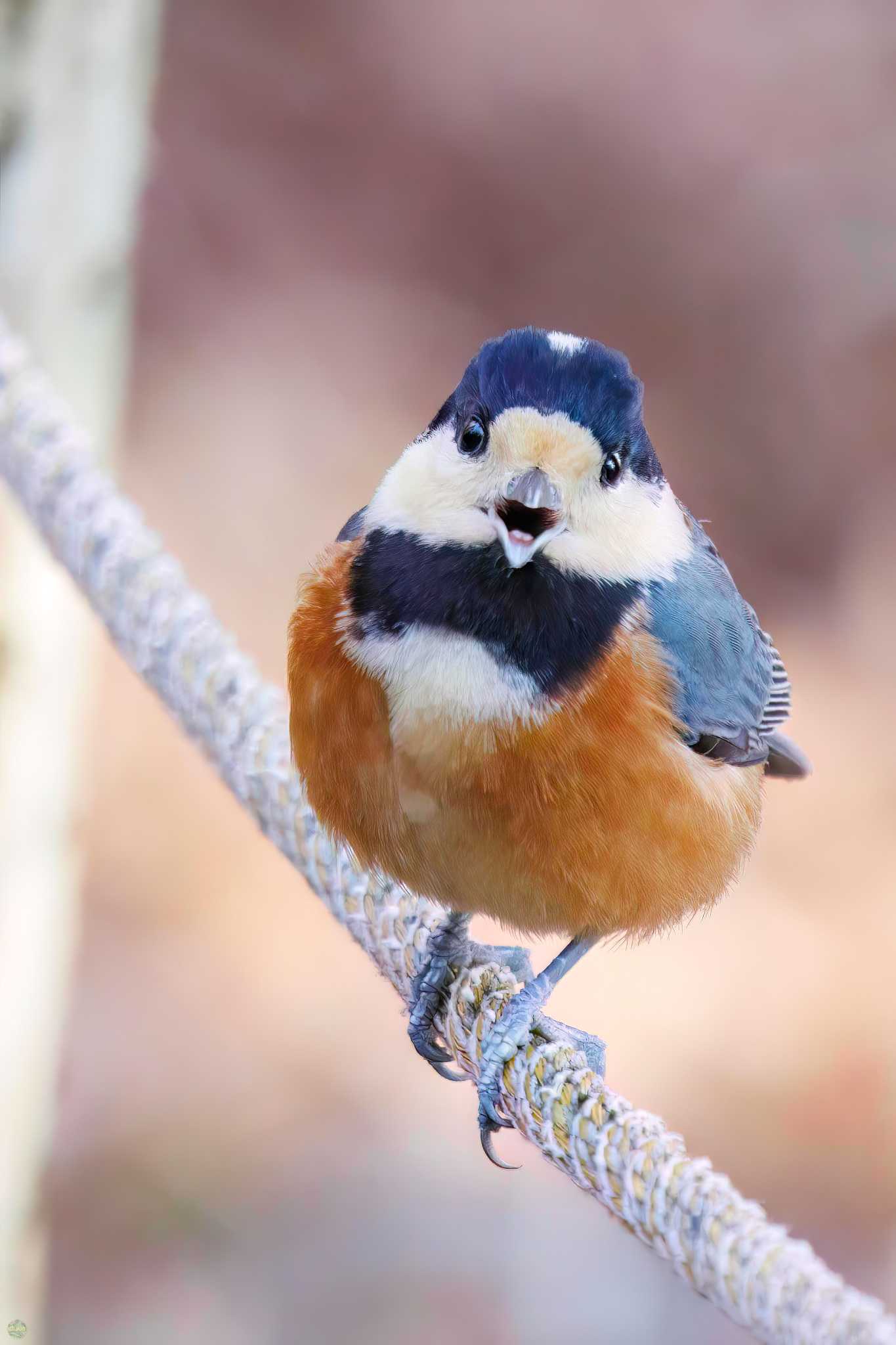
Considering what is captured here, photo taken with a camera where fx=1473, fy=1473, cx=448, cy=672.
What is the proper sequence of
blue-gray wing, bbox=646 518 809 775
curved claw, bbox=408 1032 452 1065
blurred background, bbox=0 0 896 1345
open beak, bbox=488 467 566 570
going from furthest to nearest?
blurred background, bbox=0 0 896 1345
curved claw, bbox=408 1032 452 1065
blue-gray wing, bbox=646 518 809 775
open beak, bbox=488 467 566 570

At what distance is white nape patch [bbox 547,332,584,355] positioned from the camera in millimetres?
1356

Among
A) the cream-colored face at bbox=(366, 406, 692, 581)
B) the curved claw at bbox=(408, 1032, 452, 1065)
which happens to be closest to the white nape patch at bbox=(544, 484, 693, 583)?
the cream-colored face at bbox=(366, 406, 692, 581)

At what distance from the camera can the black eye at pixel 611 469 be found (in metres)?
1.36

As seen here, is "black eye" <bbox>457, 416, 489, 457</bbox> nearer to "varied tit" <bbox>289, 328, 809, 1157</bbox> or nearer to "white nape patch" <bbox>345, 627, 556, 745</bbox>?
"varied tit" <bbox>289, 328, 809, 1157</bbox>

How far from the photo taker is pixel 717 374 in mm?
4035

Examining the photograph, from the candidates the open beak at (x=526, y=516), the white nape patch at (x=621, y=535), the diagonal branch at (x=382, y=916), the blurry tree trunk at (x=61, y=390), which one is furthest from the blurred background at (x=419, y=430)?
the open beak at (x=526, y=516)

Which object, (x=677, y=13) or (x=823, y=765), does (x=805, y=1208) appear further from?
(x=677, y=13)

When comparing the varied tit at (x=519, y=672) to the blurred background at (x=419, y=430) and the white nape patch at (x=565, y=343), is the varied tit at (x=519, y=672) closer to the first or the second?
the white nape patch at (x=565, y=343)

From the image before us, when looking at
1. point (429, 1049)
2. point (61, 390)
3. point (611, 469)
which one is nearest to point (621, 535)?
point (611, 469)

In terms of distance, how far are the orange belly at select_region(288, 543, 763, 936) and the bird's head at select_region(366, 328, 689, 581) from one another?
94 mm

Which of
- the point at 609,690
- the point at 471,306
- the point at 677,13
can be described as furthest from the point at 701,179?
the point at 609,690

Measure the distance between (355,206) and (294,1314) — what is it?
2.82 m

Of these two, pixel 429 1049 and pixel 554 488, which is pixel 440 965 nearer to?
pixel 429 1049

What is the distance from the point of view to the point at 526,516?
4.18ft
